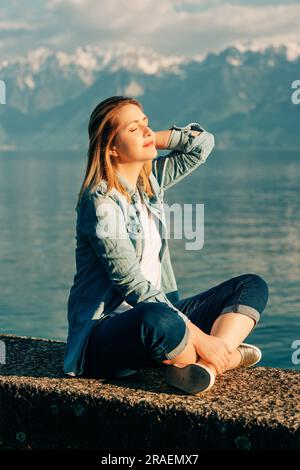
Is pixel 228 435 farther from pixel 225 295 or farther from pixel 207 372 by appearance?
pixel 225 295

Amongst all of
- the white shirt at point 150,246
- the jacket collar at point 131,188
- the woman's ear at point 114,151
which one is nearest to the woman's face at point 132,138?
the woman's ear at point 114,151

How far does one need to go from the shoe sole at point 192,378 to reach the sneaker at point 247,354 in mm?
669

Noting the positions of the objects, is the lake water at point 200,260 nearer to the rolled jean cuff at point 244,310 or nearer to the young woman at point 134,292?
the young woman at point 134,292

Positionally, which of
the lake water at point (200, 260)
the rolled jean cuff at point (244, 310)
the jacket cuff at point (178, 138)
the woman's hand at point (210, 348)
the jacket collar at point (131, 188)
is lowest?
the lake water at point (200, 260)

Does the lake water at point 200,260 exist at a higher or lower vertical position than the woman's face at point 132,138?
Answer: lower

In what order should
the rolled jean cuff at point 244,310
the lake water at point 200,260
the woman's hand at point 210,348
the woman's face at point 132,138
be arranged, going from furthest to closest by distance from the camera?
the lake water at point 200,260, the woman's face at point 132,138, the rolled jean cuff at point 244,310, the woman's hand at point 210,348

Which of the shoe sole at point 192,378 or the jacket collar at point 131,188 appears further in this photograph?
the jacket collar at point 131,188

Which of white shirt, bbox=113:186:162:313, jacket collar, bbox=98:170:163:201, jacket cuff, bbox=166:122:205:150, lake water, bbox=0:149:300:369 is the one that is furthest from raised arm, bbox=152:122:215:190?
lake water, bbox=0:149:300:369

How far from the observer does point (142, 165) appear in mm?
5449

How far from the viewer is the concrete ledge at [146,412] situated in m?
4.31

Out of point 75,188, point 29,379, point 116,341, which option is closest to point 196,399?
point 116,341

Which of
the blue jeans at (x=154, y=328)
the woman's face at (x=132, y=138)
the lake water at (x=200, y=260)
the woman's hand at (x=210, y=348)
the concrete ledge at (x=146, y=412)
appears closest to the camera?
the concrete ledge at (x=146, y=412)

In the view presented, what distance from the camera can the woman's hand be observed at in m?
4.71

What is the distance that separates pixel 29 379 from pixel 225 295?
4.36ft
